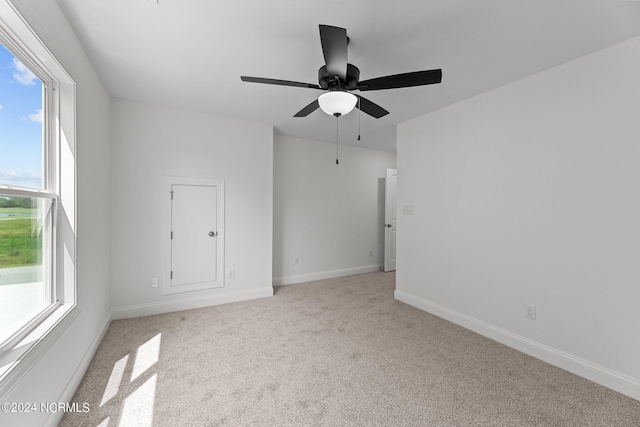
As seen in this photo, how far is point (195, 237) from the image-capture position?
339cm

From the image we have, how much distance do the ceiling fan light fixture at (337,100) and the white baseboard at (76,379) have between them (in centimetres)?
240

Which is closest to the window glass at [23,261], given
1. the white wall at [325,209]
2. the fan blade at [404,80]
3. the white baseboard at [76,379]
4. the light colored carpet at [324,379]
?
the white baseboard at [76,379]

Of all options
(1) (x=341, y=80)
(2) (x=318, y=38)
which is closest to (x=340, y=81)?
(1) (x=341, y=80)

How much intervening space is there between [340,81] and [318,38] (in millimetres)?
391

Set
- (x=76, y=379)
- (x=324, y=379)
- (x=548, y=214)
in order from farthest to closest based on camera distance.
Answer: (x=548, y=214), (x=324, y=379), (x=76, y=379)

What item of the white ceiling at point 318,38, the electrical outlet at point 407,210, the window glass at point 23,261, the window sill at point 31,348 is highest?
the white ceiling at point 318,38

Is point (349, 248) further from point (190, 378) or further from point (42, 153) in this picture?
point (42, 153)

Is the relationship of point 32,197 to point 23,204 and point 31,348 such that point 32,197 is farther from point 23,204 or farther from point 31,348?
point 31,348

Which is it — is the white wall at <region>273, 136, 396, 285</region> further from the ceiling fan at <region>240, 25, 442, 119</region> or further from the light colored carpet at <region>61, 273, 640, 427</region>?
the ceiling fan at <region>240, 25, 442, 119</region>

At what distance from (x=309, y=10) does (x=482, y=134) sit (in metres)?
2.10

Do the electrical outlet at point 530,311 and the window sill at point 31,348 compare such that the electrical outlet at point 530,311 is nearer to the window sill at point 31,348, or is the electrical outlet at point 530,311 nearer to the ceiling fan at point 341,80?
the ceiling fan at point 341,80

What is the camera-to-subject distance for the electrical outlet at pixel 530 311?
236cm

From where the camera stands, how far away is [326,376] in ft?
6.59

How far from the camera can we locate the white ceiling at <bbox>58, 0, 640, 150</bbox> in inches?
63.1
